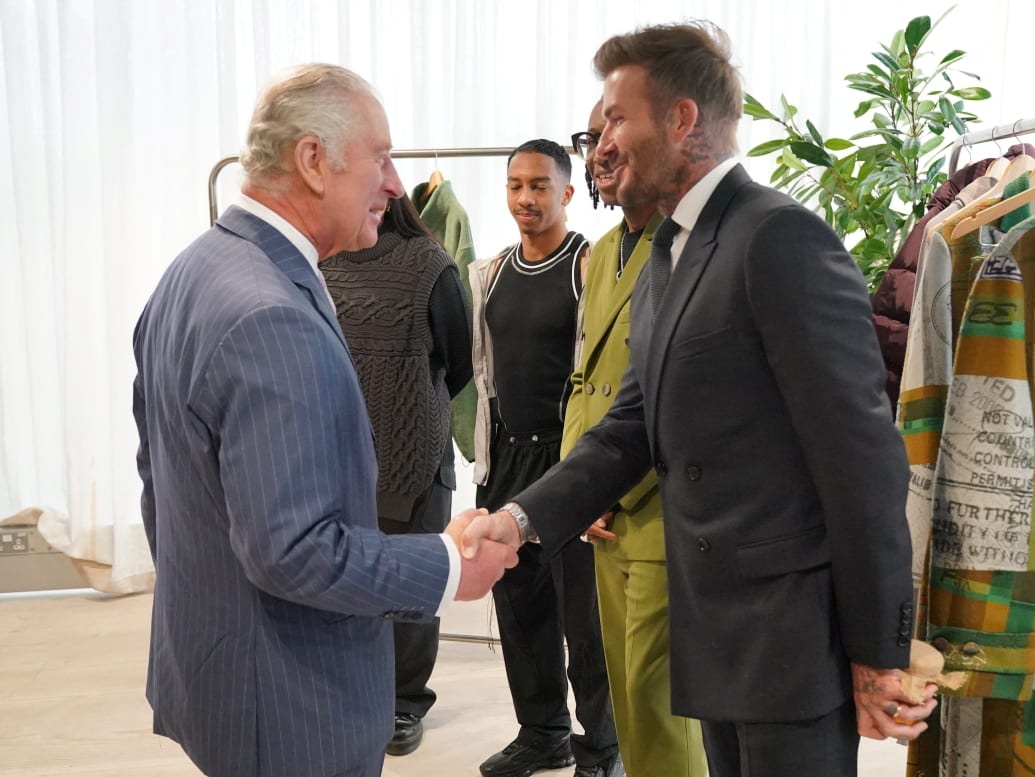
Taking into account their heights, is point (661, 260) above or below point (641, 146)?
below

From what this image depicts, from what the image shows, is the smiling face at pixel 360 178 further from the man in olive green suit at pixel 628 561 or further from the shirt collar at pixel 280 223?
the man in olive green suit at pixel 628 561

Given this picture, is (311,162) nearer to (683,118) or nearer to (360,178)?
(360,178)

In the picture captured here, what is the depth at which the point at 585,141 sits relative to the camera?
96.5 inches

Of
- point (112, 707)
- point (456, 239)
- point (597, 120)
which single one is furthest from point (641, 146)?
point (112, 707)

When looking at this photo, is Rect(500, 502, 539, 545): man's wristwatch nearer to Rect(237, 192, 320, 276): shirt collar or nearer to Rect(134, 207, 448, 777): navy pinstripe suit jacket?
Rect(134, 207, 448, 777): navy pinstripe suit jacket

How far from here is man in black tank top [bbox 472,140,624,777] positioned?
8.58 feet

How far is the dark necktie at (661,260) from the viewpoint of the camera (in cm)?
149

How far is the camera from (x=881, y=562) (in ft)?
3.95

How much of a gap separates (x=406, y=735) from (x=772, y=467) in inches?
69.9

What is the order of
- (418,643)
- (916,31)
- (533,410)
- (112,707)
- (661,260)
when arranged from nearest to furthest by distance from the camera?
1. (661,260)
2. (916,31)
3. (533,410)
4. (418,643)
5. (112,707)

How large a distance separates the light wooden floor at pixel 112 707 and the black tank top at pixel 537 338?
2.92 feet

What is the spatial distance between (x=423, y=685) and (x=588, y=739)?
23.2 inches

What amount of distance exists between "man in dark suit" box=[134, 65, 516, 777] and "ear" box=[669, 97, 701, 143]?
404 mm

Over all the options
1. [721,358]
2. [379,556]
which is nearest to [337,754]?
[379,556]
